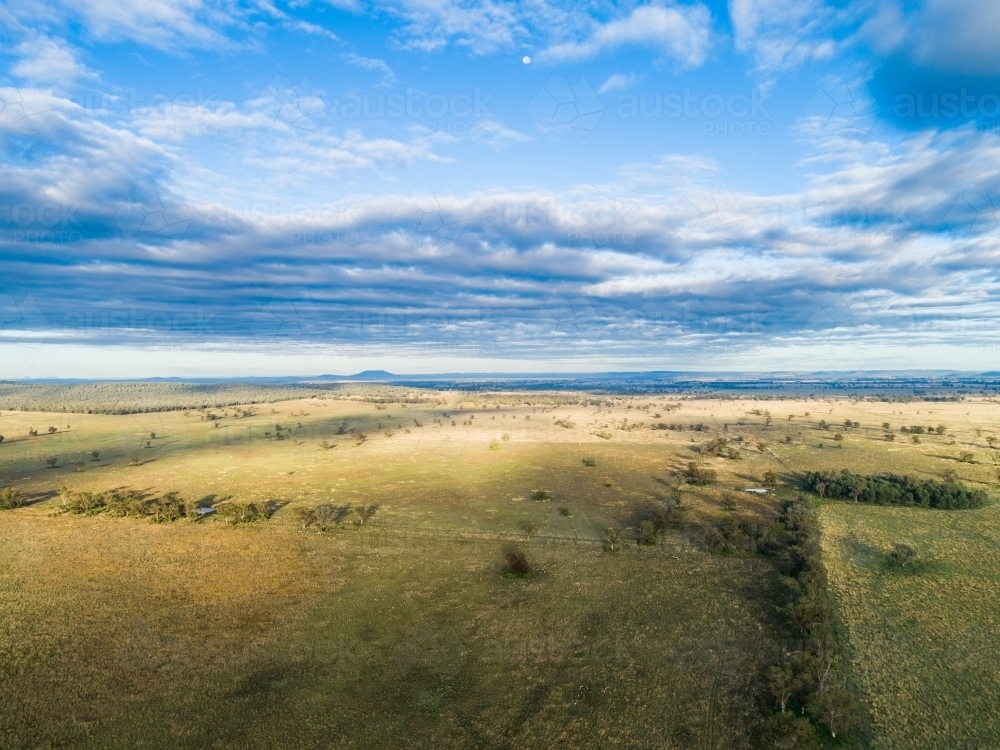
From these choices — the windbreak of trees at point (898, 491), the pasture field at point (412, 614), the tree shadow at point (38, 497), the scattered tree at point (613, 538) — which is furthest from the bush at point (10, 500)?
the windbreak of trees at point (898, 491)

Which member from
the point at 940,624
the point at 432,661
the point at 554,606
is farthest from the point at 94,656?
the point at 940,624

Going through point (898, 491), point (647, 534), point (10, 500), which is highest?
point (898, 491)

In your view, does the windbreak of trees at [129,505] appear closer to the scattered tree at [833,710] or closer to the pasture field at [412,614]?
the pasture field at [412,614]

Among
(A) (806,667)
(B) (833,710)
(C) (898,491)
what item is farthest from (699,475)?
(B) (833,710)

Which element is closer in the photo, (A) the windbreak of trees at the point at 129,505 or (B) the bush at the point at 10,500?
(A) the windbreak of trees at the point at 129,505

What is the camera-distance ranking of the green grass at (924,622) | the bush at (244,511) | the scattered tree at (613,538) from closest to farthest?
the green grass at (924,622), the scattered tree at (613,538), the bush at (244,511)

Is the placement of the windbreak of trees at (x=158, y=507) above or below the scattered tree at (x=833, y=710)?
above

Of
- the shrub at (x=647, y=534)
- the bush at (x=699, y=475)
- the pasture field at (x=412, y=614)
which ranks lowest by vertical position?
the pasture field at (x=412, y=614)

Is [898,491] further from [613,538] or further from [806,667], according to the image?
[806,667]
